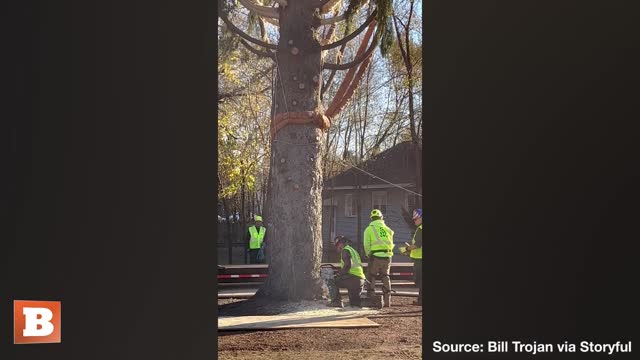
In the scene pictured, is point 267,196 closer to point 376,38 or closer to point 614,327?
point 376,38

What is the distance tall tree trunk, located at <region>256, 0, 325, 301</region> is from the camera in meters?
4.13

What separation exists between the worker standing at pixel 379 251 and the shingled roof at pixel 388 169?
0.78 feet

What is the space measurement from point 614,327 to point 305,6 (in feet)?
9.18

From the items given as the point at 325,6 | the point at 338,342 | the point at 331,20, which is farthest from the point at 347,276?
the point at 325,6

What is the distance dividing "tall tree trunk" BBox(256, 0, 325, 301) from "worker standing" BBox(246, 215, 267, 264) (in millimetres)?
61

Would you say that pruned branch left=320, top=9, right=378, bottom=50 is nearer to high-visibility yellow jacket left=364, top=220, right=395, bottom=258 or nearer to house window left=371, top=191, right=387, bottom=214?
house window left=371, top=191, right=387, bottom=214

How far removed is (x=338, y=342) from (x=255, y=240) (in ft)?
3.01

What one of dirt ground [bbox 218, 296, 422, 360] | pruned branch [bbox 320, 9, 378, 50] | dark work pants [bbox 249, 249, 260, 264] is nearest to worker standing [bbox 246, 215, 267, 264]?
dark work pants [bbox 249, 249, 260, 264]

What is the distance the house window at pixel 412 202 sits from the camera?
154 inches

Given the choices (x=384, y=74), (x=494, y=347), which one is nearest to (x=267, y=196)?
(x=384, y=74)

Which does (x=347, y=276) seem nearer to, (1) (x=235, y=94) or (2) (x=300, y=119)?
(2) (x=300, y=119)
